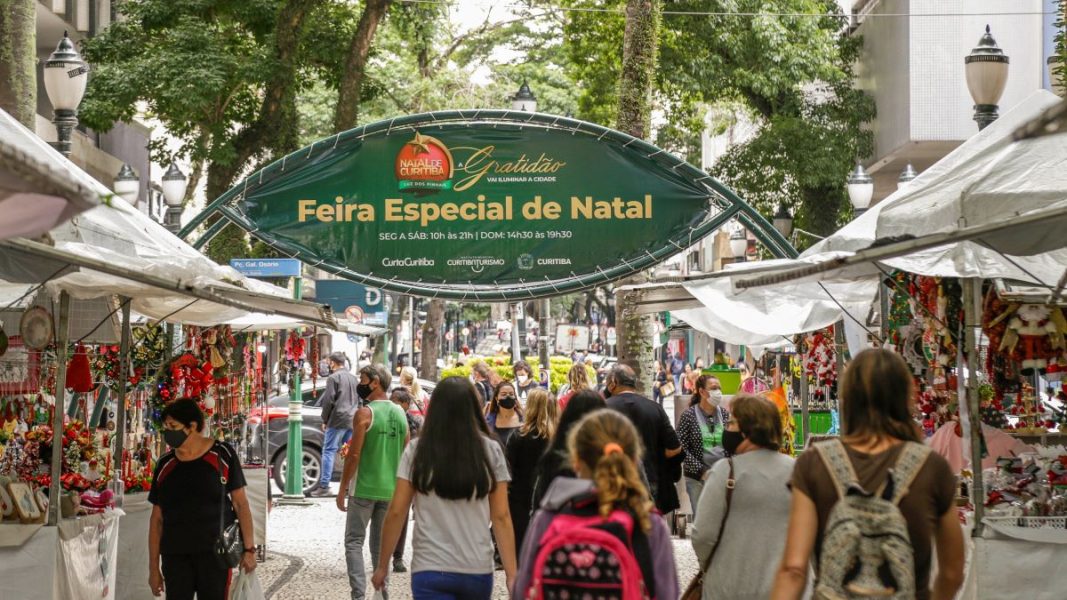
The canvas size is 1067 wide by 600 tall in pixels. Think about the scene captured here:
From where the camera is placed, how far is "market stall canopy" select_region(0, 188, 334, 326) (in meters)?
6.82

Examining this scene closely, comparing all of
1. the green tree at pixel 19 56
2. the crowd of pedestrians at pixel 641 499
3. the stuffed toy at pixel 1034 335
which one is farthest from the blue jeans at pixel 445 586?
the green tree at pixel 19 56

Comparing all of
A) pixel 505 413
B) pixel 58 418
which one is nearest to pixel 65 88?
pixel 58 418

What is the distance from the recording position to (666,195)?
41.9 feet

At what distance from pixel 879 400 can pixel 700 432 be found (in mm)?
6936

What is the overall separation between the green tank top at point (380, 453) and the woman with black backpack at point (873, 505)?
6312mm

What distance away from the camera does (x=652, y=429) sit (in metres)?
9.08

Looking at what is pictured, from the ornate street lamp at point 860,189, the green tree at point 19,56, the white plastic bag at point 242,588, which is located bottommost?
the white plastic bag at point 242,588

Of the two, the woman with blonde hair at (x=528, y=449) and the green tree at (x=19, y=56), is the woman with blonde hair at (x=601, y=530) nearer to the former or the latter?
the woman with blonde hair at (x=528, y=449)

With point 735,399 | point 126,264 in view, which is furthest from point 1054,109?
point 126,264

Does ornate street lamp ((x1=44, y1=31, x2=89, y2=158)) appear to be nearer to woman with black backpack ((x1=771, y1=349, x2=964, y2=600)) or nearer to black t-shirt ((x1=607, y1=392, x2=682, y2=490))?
black t-shirt ((x1=607, y1=392, x2=682, y2=490))

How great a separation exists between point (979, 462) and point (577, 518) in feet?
11.8

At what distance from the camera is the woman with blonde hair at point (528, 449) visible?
32.7ft

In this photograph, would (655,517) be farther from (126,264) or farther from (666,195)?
(666,195)

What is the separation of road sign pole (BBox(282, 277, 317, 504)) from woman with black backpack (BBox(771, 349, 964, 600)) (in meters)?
13.8
